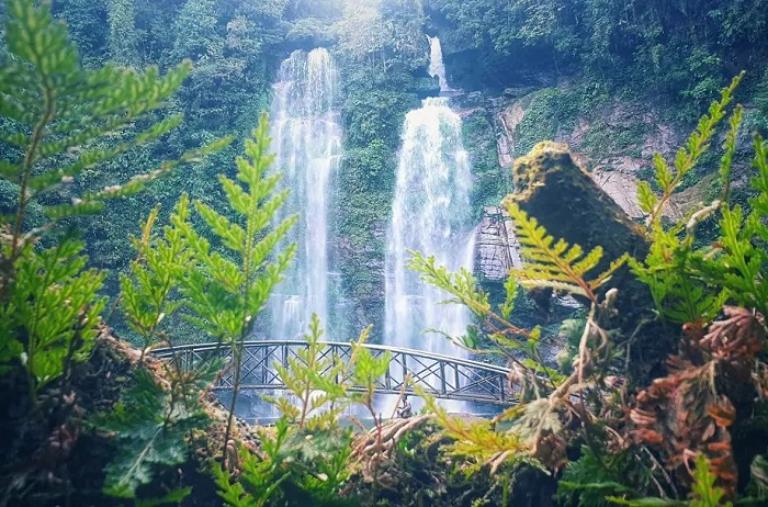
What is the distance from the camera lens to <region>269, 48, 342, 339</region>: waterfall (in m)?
17.1

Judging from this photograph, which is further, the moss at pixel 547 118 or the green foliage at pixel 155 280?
the moss at pixel 547 118

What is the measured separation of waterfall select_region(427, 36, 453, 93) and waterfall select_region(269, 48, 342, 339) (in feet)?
14.5

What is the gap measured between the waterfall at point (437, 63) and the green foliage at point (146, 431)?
20739 millimetres

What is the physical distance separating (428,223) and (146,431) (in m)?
16.3

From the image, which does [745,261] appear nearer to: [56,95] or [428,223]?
[56,95]

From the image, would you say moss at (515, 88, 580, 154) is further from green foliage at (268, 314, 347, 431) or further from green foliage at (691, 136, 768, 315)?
green foliage at (268, 314, 347, 431)

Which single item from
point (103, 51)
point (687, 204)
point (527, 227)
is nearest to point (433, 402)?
point (527, 227)

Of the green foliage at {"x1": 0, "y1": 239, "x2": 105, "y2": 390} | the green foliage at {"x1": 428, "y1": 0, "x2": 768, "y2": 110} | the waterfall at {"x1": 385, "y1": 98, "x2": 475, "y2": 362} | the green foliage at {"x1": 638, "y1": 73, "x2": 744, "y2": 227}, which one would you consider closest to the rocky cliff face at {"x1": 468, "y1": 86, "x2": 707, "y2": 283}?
the green foliage at {"x1": 428, "y1": 0, "x2": 768, "y2": 110}

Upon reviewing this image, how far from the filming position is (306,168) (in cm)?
1858

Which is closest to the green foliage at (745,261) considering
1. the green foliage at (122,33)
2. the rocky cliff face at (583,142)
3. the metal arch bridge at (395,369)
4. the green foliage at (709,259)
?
the green foliage at (709,259)

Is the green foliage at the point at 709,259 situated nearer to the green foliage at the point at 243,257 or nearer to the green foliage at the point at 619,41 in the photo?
the green foliage at the point at 243,257

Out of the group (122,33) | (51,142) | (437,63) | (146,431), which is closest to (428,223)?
(437,63)

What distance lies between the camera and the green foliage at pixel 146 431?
1.06 metres

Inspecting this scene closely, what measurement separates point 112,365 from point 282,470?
72 cm
